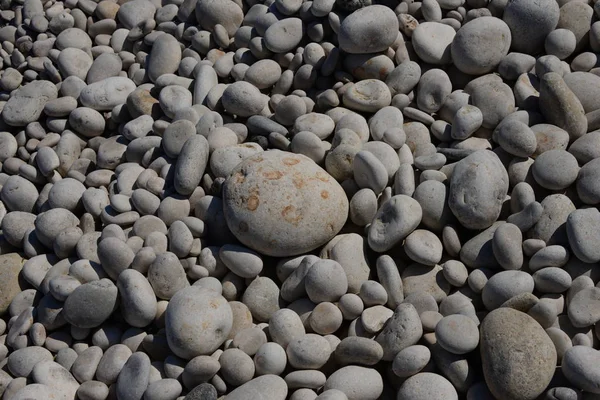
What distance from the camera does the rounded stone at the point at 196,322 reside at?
2.21m

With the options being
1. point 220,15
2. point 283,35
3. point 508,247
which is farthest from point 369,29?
point 508,247

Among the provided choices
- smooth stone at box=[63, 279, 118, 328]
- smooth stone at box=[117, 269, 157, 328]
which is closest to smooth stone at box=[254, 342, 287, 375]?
smooth stone at box=[117, 269, 157, 328]

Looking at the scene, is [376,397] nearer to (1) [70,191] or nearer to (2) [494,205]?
(2) [494,205]

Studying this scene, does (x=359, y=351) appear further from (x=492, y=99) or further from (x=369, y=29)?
(x=369, y=29)

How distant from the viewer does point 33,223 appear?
287 centimetres

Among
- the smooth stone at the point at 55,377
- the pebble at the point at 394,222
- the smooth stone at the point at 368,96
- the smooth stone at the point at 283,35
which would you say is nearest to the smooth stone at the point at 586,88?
the smooth stone at the point at 368,96

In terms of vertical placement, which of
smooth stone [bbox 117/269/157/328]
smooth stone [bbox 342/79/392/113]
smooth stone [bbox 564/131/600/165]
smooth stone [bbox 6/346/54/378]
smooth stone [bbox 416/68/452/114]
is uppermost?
smooth stone [bbox 564/131/600/165]

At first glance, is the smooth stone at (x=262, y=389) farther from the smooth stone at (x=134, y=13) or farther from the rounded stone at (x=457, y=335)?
the smooth stone at (x=134, y=13)

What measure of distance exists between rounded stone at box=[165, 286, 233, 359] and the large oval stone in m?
0.92

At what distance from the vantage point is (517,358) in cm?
201

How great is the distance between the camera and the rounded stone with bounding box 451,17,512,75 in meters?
3.00

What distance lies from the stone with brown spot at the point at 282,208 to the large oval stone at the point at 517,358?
76 cm

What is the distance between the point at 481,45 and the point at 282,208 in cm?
132

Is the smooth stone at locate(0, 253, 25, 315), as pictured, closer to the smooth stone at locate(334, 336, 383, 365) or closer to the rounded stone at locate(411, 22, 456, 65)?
the smooth stone at locate(334, 336, 383, 365)
